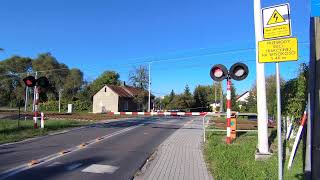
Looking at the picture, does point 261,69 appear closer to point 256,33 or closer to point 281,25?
point 256,33

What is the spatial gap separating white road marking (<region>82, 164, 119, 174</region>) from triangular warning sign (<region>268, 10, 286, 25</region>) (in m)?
5.02

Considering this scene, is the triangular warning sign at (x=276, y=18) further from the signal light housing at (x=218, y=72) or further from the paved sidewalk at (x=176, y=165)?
the signal light housing at (x=218, y=72)

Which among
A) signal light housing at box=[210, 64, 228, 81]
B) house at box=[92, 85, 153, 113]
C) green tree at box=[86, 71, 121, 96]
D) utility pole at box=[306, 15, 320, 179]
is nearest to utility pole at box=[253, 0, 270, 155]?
signal light housing at box=[210, 64, 228, 81]

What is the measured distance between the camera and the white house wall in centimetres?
8412

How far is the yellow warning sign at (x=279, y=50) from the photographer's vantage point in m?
6.58

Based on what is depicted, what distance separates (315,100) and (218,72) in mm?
8905

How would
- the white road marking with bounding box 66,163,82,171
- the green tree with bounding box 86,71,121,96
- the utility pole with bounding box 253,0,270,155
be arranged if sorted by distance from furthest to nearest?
the green tree with bounding box 86,71,121,96
the utility pole with bounding box 253,0,270,155
the white road marking with bounding box 66,163,82,171

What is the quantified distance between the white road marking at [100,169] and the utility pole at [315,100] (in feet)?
Answer: 15.6

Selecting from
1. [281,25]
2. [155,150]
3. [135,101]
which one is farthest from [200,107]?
[281,25]

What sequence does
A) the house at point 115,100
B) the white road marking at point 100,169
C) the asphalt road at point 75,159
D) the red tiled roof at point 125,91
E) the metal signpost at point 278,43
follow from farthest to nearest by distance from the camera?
the red tiled roof at point 125,91 → the house at point 115,100 → the white road marking at point 100,169 → the asphalt road at point 75,159 → the metal signpost at point 278,43

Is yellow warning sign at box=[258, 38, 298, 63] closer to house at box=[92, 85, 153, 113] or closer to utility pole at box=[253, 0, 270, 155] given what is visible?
utility pole at box=[253, 0, 270, 155]

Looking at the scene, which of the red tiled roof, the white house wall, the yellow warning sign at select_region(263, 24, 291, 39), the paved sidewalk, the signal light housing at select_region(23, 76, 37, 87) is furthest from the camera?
the red tiled roof

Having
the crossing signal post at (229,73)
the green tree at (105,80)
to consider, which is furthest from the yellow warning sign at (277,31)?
the green tree at (105,80)

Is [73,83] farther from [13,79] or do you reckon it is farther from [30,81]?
[30,81]
